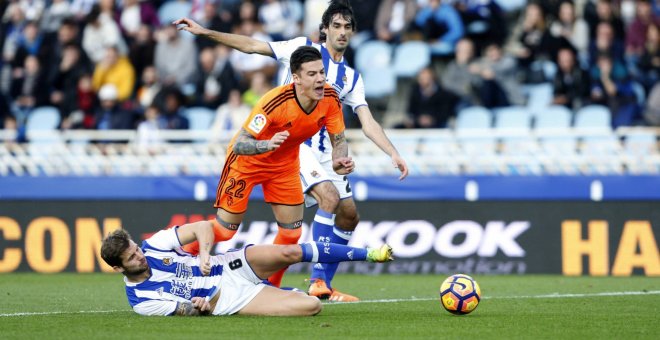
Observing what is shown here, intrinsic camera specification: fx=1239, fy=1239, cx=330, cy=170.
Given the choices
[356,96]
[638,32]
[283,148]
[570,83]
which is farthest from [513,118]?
[283,148]

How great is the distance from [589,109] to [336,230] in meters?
6.82

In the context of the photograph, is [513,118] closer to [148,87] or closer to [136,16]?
[148,87]

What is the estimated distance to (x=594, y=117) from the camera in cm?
1756

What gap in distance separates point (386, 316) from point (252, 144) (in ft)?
5.81

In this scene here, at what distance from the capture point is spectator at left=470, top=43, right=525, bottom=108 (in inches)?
716

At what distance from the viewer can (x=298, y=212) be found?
36.0 feet

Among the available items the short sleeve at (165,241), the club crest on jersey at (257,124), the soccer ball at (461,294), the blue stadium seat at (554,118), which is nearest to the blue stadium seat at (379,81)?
the blue stadium seat at (554,118)

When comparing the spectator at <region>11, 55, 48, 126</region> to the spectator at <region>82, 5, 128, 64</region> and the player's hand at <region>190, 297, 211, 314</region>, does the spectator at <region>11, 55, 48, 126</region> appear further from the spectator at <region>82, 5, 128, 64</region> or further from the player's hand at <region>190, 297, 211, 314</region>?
the player's hand at <region>190, 297, 211, 314</region>

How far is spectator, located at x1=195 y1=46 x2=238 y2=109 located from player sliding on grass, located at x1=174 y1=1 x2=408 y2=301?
7.38m

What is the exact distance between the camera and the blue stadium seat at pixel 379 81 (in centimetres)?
1892

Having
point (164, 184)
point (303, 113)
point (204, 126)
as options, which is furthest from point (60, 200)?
point (303, 113)

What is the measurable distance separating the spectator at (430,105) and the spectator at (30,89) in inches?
251

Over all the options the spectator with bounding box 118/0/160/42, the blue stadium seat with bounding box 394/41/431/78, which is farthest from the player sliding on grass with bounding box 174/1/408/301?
the spectator with bounding box 118/0/160/42

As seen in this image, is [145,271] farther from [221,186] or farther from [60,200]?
[60,200]
